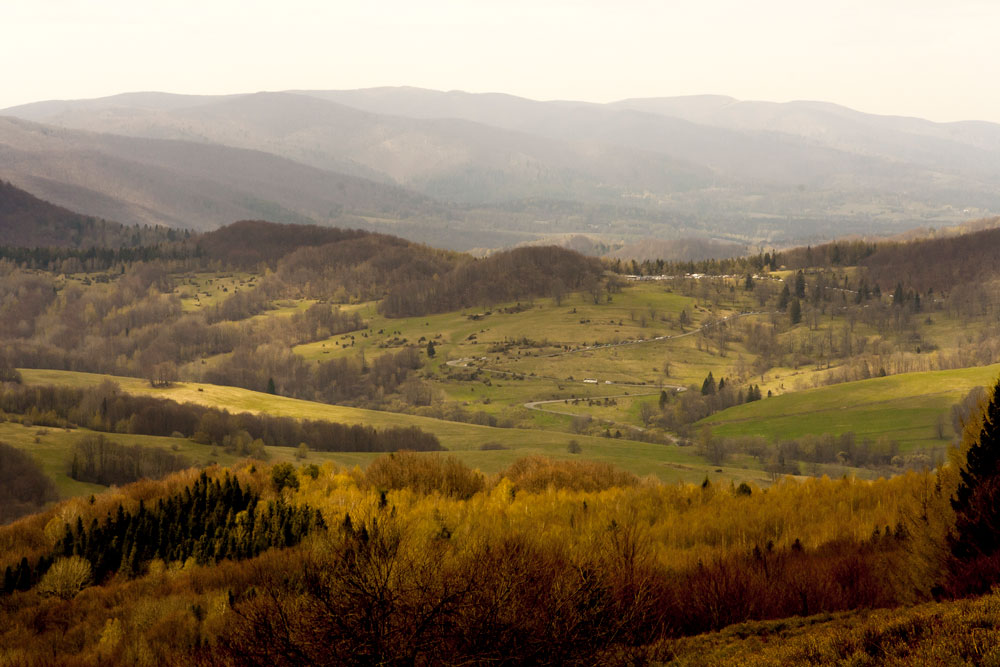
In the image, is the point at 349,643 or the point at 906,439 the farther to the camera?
the point at 906,439

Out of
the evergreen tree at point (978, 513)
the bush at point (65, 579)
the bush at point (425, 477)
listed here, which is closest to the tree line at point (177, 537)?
the bush at point (65, 579)

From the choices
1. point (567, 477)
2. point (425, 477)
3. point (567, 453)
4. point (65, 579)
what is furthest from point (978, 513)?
point (567, 453)

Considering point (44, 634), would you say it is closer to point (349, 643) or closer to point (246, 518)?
point (246, 518)

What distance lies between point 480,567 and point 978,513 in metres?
18.7

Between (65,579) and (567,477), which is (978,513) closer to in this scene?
(65,579)

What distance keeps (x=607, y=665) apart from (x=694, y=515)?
29.3 meters

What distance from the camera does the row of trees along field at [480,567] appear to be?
2336 centimetres

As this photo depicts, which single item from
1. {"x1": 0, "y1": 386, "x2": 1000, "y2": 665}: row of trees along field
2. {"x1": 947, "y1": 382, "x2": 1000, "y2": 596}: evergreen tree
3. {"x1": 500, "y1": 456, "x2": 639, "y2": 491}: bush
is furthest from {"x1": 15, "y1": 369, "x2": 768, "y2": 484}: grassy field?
{"x1": 947, "y1": 382, "x2": 1000, "y2": 596}: evergreen tree

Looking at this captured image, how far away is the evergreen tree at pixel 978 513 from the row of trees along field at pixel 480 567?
80 millimetres

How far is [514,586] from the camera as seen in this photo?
25797mm

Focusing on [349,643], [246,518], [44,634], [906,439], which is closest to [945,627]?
[349,643]

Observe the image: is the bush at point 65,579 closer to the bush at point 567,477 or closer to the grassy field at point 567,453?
the bush at point 567,477

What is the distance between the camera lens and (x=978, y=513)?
3216cm

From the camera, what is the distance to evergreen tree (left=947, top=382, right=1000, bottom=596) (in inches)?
1172
